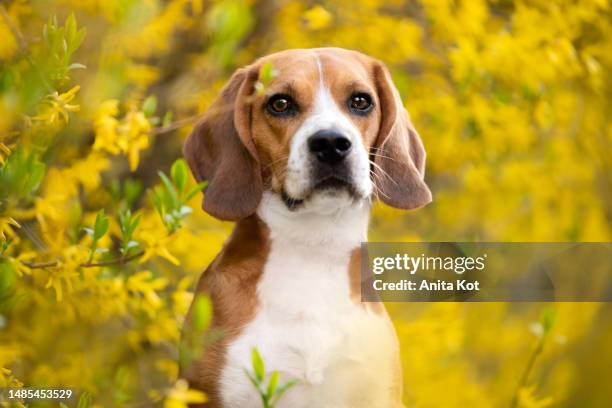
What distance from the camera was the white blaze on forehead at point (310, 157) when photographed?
9.48ft

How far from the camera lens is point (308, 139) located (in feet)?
9.45

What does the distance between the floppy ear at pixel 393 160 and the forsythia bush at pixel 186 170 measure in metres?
0.57

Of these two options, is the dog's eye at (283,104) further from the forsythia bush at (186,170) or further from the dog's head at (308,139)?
the forsythia bush at (186,170)

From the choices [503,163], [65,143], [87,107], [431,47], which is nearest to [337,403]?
[87,107]

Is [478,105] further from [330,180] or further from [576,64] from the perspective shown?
[330,180]

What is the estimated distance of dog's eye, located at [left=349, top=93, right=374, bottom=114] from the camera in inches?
122

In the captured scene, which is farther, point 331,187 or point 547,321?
point 547,321

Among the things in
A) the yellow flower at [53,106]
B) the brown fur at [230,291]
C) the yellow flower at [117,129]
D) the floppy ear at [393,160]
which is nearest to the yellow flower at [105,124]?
the yellow flower at [117,129]

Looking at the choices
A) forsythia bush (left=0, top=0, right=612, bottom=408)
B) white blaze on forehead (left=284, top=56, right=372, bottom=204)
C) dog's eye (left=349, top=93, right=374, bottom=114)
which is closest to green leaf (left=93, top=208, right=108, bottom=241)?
forsythia bush (left=0, top=0, right=612, bottom=408)

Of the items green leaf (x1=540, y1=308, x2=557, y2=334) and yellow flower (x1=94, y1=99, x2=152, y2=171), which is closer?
yellow flower (x1=94, y1=99, x2=152, y2=171)

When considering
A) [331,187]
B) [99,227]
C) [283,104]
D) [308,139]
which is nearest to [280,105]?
[283,104]

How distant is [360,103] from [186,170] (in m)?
0.66

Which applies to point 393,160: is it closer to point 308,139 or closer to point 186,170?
point 308,139

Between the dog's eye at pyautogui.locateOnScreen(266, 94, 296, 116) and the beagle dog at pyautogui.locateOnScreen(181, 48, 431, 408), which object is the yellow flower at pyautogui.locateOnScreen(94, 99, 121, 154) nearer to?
the beagle dog at pyautogui.locateOnScreen(181, 48, 431, 408)
